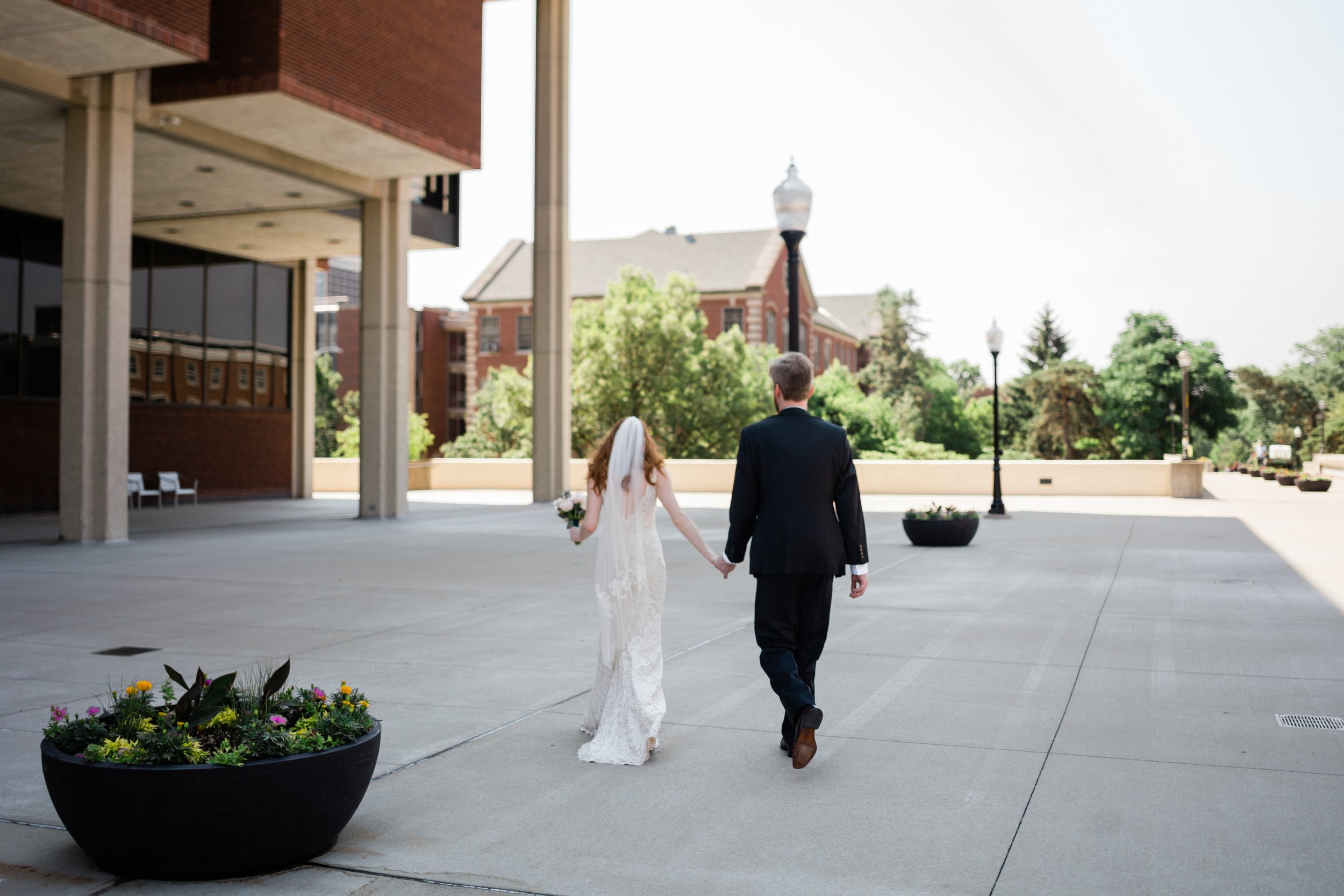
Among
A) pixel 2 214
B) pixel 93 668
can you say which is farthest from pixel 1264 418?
pixel 93 668

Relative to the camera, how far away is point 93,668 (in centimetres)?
782

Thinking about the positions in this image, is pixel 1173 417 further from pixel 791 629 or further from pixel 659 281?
pixel 791 629

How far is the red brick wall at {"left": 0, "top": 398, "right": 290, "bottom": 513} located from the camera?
24.0m

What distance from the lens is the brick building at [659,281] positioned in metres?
67.5

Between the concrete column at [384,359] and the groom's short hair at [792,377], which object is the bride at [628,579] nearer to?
the groom's short hair at [792,377]

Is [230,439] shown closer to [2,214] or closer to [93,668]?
[2,214]

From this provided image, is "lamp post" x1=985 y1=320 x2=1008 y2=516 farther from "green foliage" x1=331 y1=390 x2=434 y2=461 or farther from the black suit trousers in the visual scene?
"green foliage" x1=331 y1=390 x2=434 y2=461

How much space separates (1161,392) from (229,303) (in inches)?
2274

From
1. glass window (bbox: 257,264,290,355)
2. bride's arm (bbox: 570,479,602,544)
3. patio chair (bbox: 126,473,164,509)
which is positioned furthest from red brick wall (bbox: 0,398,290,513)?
bride's arm (bbox: 570,479,602,544)

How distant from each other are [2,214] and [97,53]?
33.9 feet

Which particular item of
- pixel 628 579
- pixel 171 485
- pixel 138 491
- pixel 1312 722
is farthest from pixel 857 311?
pixel 628 579

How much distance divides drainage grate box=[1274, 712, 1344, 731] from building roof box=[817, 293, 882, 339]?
3806 inches

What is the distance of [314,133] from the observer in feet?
65.1

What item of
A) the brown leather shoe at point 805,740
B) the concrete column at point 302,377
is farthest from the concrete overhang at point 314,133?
the brown leather shoe at point 805,740
